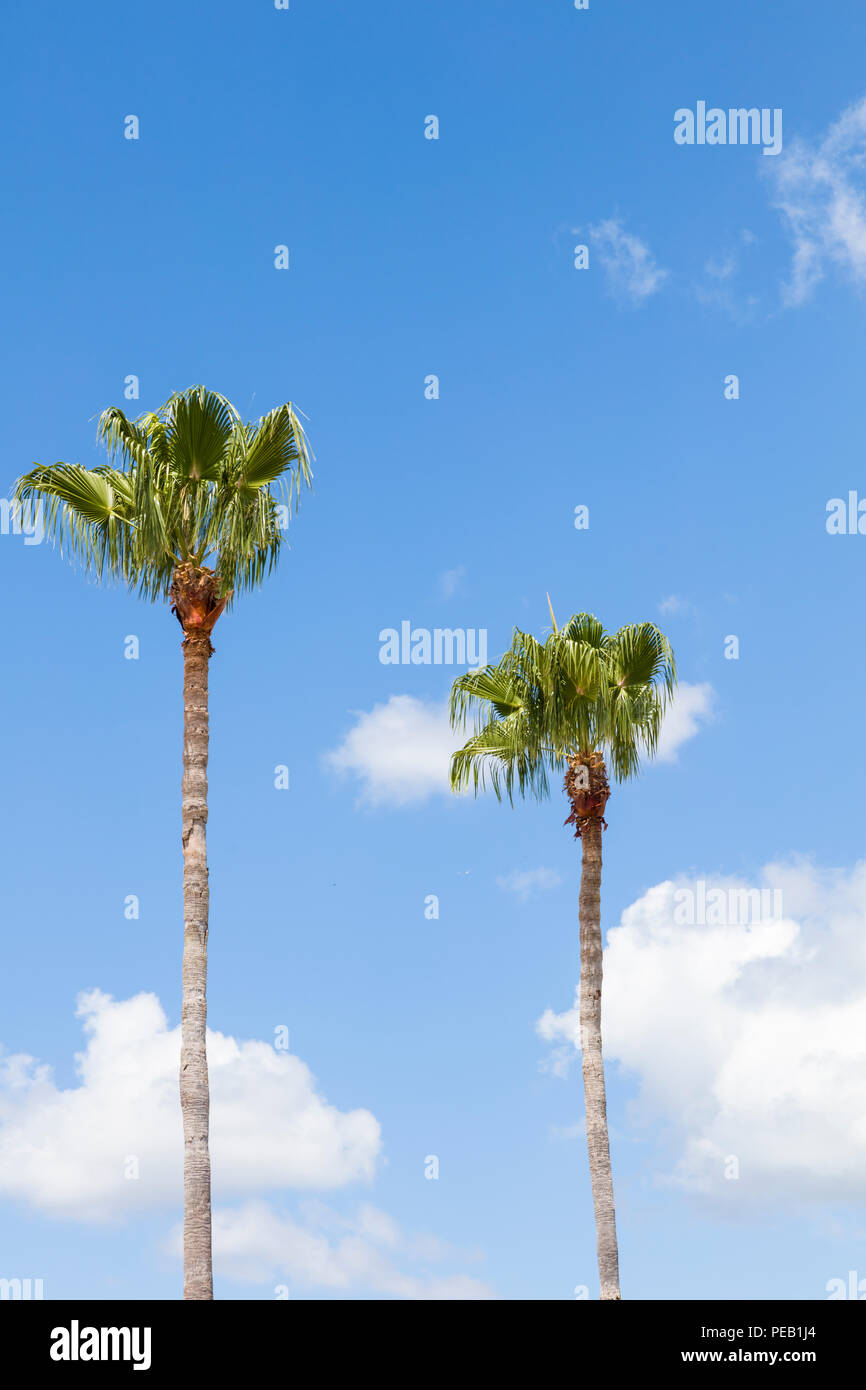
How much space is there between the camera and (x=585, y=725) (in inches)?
1067

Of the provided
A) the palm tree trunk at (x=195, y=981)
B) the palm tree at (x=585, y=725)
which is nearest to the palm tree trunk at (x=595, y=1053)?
the palm tree at (x=585, y=725)

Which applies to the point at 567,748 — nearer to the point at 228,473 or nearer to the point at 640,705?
the point at 640,705

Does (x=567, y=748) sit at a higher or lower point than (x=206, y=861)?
higher

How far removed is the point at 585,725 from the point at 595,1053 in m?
5.97

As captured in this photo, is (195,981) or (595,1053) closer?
(195,981)

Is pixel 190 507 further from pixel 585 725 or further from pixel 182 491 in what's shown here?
pixel 585 725

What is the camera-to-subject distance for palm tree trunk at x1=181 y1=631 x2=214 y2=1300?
18219mm

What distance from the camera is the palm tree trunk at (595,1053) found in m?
24.3

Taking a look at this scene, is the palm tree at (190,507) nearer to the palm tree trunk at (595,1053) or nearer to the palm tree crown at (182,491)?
the palm tree crown at (182,491)

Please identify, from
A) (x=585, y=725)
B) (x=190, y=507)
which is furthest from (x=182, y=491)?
(x=585, y=725)
